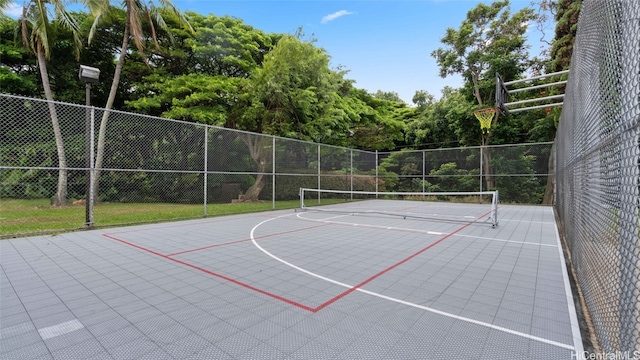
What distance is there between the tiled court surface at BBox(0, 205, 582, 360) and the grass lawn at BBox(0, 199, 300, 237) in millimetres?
1649

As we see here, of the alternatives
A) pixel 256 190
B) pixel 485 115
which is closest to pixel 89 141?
pixel 256 190

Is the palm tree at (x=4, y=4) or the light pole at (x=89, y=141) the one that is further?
the palm tree at (x=4, y=4)

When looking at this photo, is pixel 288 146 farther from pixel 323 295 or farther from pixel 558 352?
pixel 558 352

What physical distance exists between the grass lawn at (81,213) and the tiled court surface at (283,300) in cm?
165

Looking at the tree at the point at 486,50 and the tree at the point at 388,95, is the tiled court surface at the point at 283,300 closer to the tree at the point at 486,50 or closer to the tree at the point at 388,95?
the tree at the point at 486,50

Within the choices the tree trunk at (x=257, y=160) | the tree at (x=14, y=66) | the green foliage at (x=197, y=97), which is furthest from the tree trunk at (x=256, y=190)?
the tree at (x=14, y=66)

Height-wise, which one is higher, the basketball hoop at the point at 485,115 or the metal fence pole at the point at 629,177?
the basketball hoop at the point at 485,115

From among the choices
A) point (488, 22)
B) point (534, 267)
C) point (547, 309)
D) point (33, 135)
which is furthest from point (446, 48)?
point (33, 135)

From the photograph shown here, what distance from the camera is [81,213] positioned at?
943cm

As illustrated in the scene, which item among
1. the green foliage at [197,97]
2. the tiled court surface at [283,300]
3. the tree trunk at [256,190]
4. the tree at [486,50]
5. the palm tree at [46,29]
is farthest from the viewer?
the tree at [486,50]

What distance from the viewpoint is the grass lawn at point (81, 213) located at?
725cm

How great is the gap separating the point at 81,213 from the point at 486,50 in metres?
19.7

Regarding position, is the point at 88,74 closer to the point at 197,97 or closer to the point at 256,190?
A: the point at 197,97

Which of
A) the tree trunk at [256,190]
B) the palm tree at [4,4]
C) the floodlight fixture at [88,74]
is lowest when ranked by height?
the tree trunk at [256,190]
